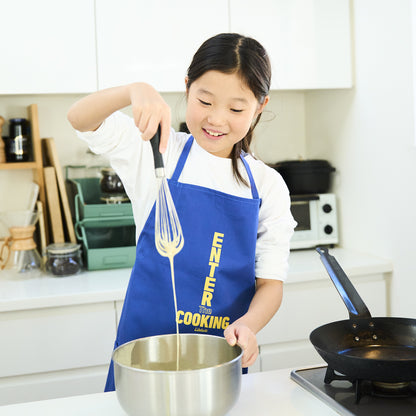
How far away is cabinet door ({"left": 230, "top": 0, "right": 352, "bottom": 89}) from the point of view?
87.9 inches

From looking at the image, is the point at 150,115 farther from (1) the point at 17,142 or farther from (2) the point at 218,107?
(1) the point at 17,142

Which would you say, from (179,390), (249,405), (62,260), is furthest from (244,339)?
(62,260)

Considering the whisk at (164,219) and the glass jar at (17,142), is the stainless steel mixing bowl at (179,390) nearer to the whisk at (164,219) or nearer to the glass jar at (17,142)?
the whisk at (164,219)

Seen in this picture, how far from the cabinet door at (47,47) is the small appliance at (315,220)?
96 centimetres

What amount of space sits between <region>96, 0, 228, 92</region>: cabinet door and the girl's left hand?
1.34 m

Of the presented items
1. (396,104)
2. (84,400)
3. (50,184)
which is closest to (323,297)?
(396,104)

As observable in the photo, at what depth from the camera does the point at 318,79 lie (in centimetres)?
233

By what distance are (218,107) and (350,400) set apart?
1.87ft

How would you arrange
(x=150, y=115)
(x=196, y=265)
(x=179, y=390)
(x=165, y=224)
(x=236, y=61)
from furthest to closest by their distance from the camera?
(x=196, y=265) < (x=236, y=61) < (x=165, y=224) < (x=150, y=115) < (x=179, y=390)

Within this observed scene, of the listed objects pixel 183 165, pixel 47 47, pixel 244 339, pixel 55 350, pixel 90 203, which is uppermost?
pixel 47 47

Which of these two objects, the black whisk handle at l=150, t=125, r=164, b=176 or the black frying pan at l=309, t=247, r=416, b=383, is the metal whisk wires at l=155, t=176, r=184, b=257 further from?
the black frying pan at l=309, t=247, r=416, b=383

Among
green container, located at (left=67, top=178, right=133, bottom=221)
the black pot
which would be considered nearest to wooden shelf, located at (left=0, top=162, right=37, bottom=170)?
green container, located at (left=67, top=178, right=133, bottom=221)

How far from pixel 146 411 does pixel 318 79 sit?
1.78 meters

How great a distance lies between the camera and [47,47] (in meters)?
2.06
